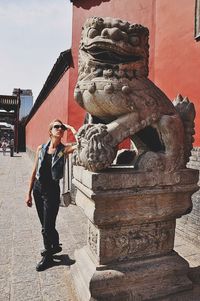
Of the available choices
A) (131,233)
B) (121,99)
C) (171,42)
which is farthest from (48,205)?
(171,42)

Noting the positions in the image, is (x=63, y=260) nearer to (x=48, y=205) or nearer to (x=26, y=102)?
(x=48, y=205)

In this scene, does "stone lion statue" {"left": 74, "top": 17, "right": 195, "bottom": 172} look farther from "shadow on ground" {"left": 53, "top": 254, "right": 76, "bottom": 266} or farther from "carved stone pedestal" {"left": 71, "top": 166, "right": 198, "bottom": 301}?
"shadow on ground" {"left": 53, "top": 254, "right": 76, "bottom": 266}

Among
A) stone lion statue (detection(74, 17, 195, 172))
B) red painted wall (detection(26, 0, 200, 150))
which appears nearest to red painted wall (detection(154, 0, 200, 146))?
red painted wall (detection(26, 0, 200, 150))

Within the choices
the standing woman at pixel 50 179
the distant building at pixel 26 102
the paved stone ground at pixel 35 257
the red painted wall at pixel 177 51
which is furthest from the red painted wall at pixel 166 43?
the distant building at pixel 26 102

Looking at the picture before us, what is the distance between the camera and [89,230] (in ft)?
7.54

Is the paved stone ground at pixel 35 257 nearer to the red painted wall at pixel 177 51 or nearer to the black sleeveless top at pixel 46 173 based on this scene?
the black sleeveless top at pixel 46 173

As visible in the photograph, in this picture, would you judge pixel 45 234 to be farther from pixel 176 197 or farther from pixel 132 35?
pixel 132 35

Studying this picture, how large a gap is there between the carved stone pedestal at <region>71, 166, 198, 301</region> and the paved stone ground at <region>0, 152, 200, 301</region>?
214 millimetres

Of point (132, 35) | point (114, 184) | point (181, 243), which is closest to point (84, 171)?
point (114, 184)

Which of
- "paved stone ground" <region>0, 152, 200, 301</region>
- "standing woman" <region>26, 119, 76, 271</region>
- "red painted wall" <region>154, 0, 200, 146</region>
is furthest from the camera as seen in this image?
"red painted wall" <region>154, 0, 200, 146</region>

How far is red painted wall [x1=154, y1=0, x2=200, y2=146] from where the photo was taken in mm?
4105

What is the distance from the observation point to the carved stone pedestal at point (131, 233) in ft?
6.31

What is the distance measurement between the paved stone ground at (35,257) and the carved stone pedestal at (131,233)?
21 centimetres

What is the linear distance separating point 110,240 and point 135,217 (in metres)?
0.25
